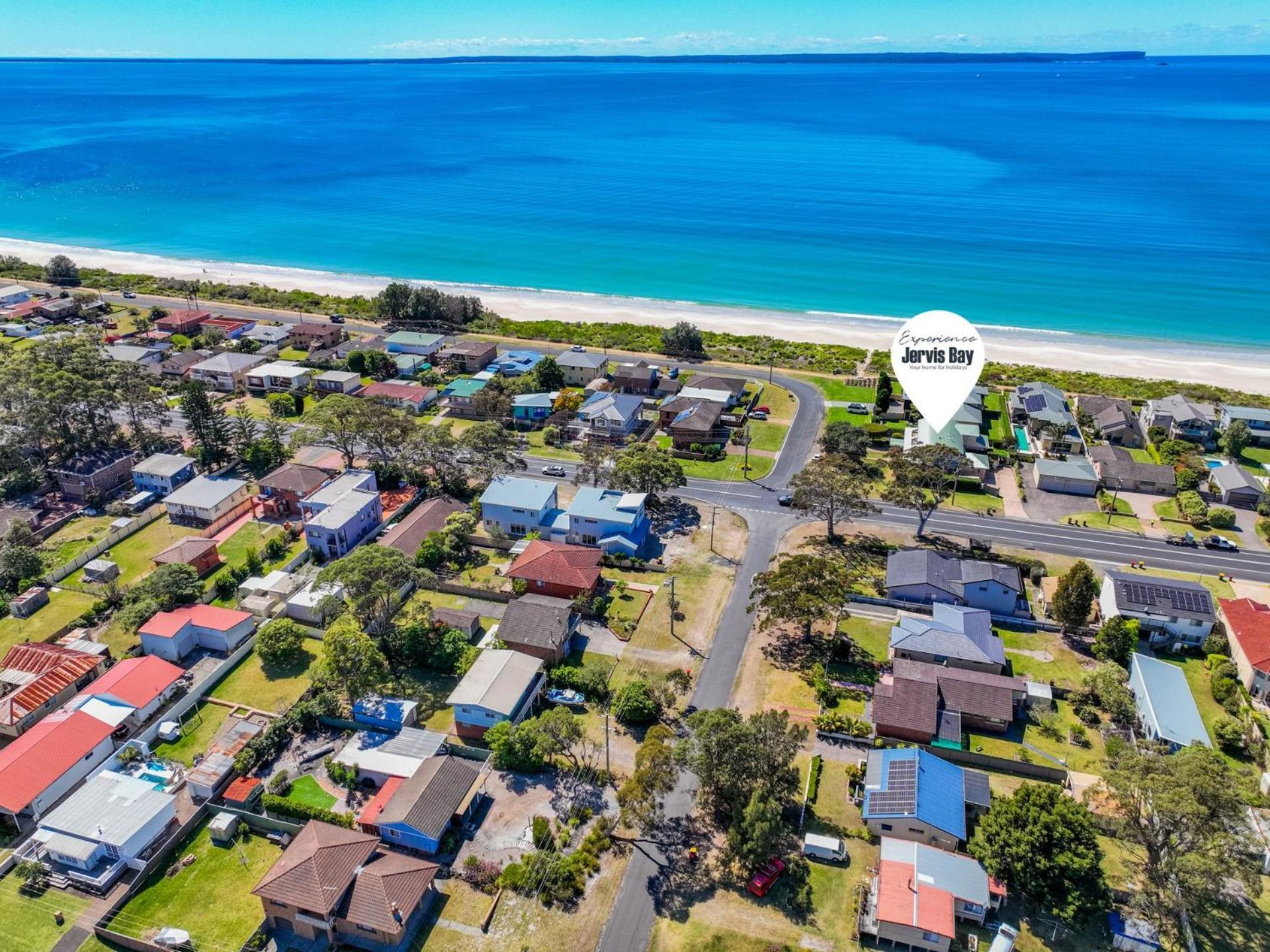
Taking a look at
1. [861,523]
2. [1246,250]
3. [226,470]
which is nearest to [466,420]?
[226,470]

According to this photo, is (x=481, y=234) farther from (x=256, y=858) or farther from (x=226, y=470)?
(x=256, y=858)

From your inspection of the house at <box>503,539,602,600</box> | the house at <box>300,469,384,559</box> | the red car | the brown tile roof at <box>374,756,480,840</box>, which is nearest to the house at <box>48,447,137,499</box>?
the house at <box>300,469,384,559</box>

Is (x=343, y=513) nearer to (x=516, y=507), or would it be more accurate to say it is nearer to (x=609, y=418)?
(x=516, y=507)

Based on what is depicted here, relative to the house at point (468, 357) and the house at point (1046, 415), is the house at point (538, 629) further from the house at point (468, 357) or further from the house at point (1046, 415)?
the house at point (1046, 415)

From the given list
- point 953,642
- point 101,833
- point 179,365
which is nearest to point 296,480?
point 101,833

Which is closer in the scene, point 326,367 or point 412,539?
point 412,539

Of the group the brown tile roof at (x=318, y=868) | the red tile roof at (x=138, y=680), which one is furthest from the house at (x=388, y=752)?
the red tile roof at (x=138, y=680)
